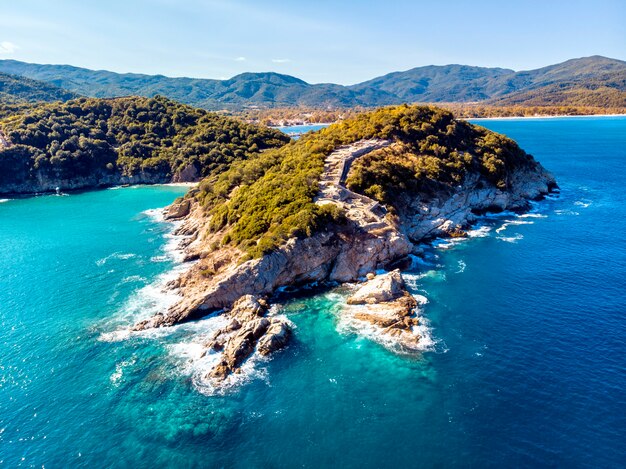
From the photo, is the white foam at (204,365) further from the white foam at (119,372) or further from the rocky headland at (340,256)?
the white foam at (119,372)

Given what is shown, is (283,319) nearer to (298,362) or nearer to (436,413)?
(298,362)

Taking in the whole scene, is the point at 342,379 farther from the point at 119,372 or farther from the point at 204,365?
the point at 119,372

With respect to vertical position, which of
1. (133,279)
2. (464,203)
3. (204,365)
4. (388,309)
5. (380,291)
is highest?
(464,203)

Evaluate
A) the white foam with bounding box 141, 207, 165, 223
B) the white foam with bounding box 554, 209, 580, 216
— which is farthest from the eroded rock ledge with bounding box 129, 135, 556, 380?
the white foam with bounding box 554, 209, 580, 216

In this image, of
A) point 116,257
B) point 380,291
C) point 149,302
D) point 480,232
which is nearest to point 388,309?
point 380,291

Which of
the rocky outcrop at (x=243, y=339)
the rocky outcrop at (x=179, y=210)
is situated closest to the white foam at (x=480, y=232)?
the rocky outcrop at (x=243, y=339)

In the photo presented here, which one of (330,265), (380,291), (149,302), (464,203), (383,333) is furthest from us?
(464,203)

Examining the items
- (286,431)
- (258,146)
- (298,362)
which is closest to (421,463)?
(286,431)
